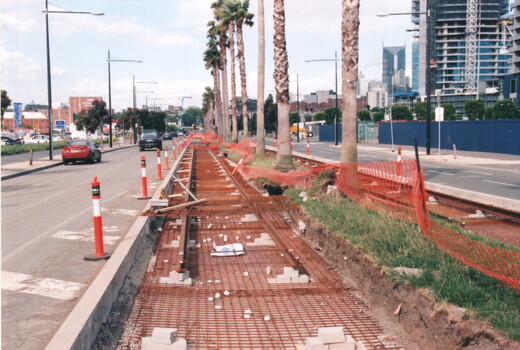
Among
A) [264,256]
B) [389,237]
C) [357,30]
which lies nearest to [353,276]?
[389,237]

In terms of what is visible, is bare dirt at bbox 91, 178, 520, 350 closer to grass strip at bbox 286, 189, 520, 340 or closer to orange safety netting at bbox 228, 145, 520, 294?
grass strip at bbox 286, 189, 520, 340

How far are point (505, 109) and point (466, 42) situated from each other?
8436 centimetres

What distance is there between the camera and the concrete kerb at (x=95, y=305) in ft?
15.6

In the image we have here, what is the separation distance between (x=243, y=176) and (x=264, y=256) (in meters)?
12.5

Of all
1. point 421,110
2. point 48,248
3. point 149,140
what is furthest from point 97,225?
point 421,110

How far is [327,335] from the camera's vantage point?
5152mm

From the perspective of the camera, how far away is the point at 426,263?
21.4 ft

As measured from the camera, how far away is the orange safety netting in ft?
18.6

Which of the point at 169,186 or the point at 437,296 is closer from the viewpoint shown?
the point at 437,296

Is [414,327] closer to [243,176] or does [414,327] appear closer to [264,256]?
[264,256]

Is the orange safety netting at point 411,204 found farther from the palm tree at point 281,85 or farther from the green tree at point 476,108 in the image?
the green tree at point 476,108

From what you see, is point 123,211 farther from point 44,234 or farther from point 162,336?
point 162,336

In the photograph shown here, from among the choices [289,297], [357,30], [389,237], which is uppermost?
[357,30]

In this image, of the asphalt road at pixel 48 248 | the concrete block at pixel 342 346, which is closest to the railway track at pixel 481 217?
the concrete block at pixel 342 346
